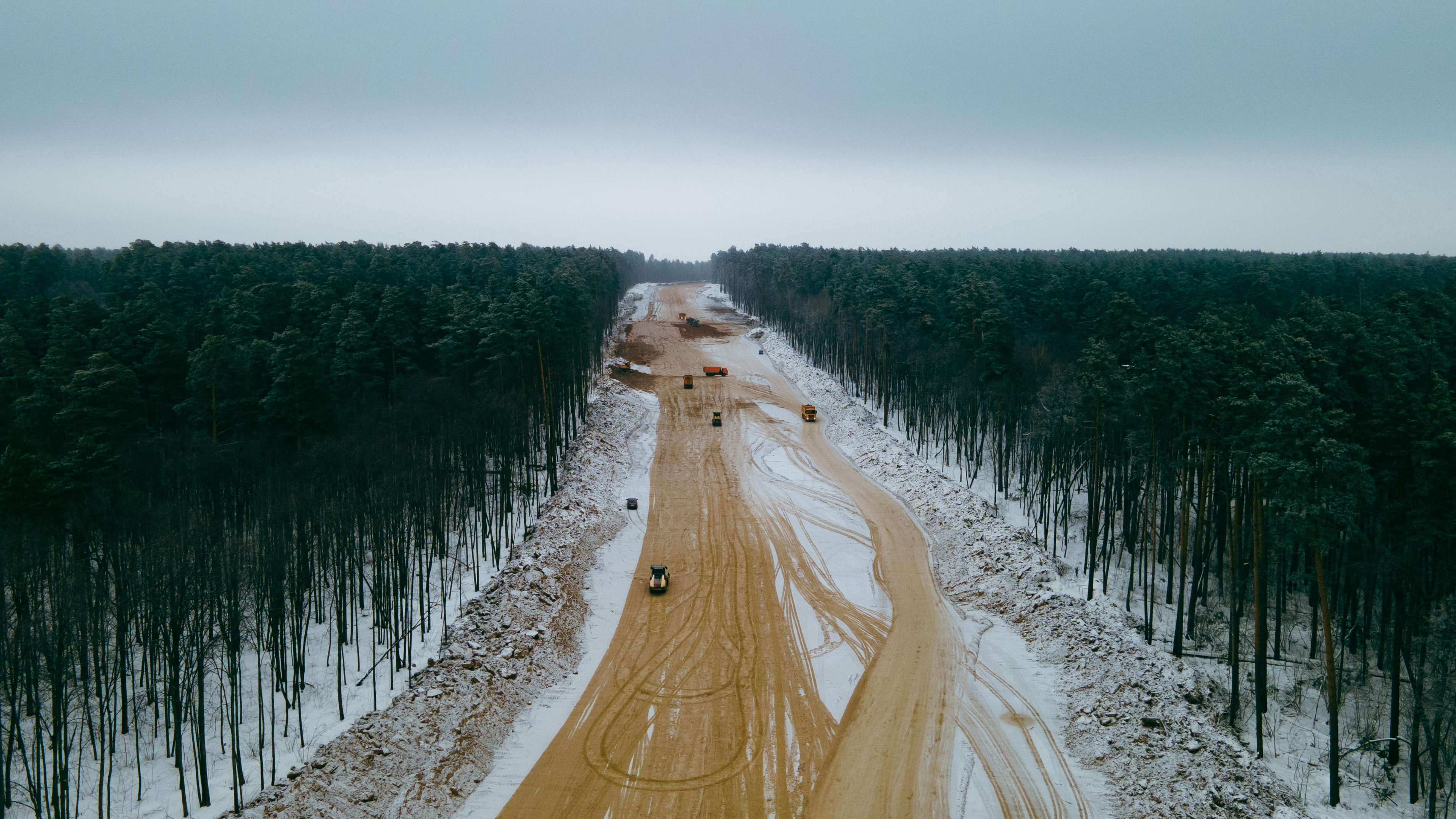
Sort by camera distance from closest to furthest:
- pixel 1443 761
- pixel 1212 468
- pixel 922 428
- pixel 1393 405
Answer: pixel 1443 761 → pixel 1393 405 → pixel 1212 468 → pixel 922 428

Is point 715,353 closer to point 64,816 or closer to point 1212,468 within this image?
point 1212,468

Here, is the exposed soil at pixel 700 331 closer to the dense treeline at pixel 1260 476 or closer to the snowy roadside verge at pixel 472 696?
the dense treeline at pixel 1260 476

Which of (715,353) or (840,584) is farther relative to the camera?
(715,353)

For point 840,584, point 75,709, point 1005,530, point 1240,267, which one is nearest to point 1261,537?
point 1005,530

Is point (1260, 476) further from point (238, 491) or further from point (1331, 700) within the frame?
point (238, 491)

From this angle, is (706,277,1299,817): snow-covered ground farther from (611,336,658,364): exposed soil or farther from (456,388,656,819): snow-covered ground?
(611,336,658,364): exposed soil

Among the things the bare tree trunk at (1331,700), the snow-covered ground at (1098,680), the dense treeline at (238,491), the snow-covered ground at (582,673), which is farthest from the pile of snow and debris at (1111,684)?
the dense treeline at (238,491)

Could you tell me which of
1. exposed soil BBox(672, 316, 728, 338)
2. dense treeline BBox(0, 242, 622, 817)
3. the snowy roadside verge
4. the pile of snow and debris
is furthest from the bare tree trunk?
exposed soil BBox(672, 316, 728, 338)
